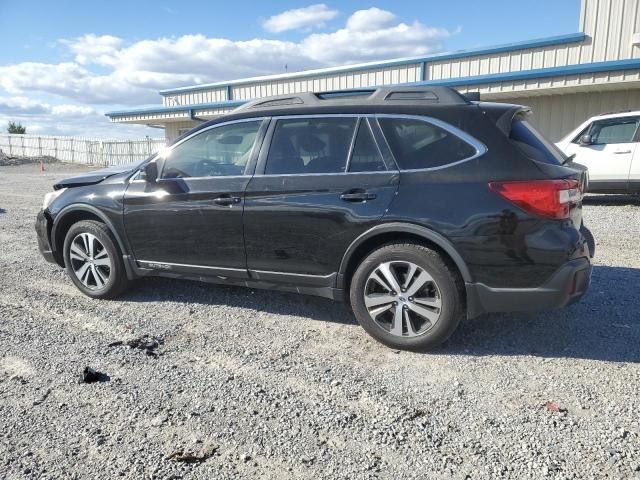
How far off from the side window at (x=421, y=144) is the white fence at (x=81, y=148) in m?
28.3

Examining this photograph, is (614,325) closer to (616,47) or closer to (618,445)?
(618,445)

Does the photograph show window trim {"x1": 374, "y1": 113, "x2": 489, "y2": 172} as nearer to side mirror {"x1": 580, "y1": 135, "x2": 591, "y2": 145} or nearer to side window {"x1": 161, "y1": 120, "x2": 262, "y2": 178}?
side window {"x1": 161, "y1": 120, "x2": 262, "y2": 178}

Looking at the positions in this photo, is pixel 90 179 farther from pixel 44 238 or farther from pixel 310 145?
pixel 310 145

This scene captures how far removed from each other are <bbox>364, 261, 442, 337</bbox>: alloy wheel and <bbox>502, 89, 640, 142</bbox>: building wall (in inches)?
442

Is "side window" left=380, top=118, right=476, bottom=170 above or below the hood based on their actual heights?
above

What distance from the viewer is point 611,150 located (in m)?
10.2

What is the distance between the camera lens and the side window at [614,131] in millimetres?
10078

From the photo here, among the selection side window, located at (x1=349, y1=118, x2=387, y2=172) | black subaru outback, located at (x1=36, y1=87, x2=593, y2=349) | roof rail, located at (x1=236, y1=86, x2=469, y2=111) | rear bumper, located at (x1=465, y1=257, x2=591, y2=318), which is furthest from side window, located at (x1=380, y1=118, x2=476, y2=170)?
rear bumper, located at (x1=465, y1=257, x2=591, y2=318)

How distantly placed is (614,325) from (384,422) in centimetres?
239

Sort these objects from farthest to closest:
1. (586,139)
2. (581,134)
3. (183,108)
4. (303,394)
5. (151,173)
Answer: (183,108) → (581,134) → (586,139) → (151,173) → (303,394)

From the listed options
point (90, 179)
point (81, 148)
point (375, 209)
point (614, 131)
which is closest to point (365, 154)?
point (375, 209)

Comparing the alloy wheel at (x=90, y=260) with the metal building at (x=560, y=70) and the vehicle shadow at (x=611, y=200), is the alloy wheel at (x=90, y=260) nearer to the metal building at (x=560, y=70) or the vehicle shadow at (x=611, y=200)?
the vehicle shadow at (x=611, y=200)

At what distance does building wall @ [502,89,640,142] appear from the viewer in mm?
13180

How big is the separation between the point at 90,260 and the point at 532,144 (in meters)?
4.04
